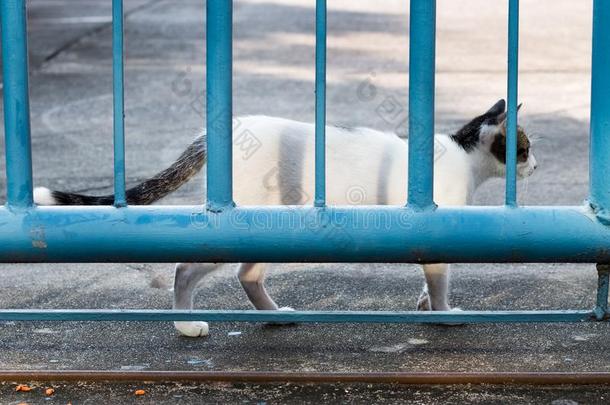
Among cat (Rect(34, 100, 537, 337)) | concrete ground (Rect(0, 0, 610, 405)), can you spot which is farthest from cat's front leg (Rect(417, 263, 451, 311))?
concrete ground (Rect(0, 0, 610, 405))

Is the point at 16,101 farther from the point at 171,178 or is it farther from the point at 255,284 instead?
the point at 255,284

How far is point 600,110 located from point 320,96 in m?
0.79

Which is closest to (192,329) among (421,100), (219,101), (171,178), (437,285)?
(171,178)

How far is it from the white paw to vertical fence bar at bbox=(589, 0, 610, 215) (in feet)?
4.88

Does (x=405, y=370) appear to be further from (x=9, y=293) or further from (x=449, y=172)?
(x=9, y=293)

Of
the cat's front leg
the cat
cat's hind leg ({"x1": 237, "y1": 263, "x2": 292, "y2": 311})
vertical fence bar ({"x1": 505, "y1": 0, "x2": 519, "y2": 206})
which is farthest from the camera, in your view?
cat's hind leg ({"x1": 237, "y1": 263, "x2": 292, "y2": 311})

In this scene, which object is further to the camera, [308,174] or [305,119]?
[305,119]

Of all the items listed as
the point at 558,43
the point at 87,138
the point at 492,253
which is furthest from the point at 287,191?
the point at 558,43

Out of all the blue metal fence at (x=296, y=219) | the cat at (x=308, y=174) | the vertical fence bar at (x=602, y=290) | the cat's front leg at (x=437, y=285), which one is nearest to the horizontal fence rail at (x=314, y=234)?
the blue metal fence at (x=296, y=219)

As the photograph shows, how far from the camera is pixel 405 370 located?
3512mm

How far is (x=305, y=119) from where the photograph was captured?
7.79 metres

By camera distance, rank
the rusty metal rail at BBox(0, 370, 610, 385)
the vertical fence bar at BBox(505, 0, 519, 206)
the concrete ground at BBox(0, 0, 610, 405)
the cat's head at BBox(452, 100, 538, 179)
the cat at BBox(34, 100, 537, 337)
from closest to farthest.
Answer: the vertical fence bar at BBox(505, 0, 519, 206)
the rusty metal rail at BBox(0, 370, 610, 385)
the concrete ground at BBox(0, 0, 610, 405)
the cat at BBox(34, 100, 537, 337)
the cat's head at BBox(452, 100, 538, 179)

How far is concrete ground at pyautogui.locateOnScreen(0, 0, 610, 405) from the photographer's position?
142 inches

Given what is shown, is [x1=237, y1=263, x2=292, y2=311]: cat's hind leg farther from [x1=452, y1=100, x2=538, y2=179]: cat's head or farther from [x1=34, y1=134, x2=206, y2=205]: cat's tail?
[x1=452, y1=100, x2=538, y2=179]: cat's head
